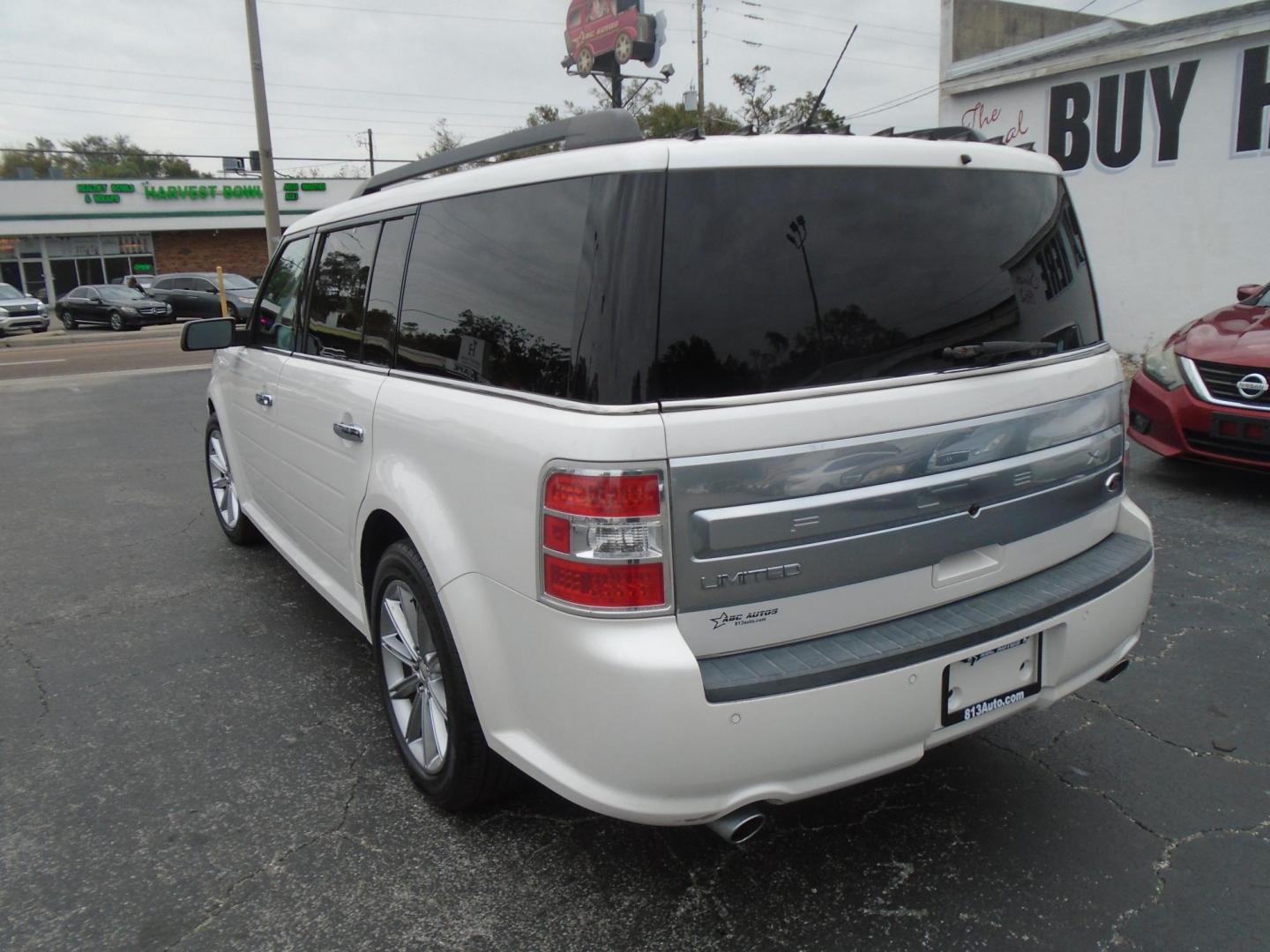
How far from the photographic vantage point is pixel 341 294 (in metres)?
3.43

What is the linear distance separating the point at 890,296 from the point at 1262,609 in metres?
3.03

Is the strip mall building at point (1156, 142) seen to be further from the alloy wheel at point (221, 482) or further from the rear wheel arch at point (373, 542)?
the rear wheel arch at point (373, 542)

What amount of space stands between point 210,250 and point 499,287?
4544 centimetres

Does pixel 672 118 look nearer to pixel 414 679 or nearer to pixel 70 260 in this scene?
pixel 70 260

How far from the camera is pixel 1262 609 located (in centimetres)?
411

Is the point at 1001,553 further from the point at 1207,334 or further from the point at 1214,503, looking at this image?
the point at 1207,334

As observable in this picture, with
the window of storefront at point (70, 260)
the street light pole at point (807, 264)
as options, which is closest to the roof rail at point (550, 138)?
the street light pole at point (807, 264)

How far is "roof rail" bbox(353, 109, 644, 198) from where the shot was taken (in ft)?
7.39

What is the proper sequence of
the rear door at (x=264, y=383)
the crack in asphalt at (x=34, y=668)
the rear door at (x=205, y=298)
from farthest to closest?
1. the rear door at (x=205, y=298)
2. the rear door at (x=264, y=383)
3. the crack in asphalt at (x=34, y=668)

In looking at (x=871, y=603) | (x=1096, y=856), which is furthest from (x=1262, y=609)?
(x=871, y=603)

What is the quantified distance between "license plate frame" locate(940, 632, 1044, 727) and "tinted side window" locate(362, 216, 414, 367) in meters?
1.93

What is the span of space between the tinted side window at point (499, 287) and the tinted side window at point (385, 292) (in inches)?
3.3

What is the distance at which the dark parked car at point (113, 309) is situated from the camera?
85.3 ft

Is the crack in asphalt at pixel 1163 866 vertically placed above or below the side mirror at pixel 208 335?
below
